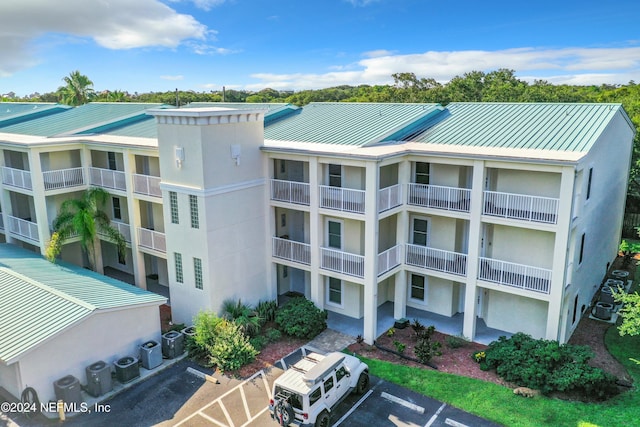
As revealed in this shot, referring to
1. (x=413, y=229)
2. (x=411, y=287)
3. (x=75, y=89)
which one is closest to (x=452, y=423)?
(x=411, y=287)

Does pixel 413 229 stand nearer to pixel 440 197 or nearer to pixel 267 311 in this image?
pixel 440 197

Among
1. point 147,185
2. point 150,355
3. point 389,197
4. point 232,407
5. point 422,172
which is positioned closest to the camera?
point 232,407

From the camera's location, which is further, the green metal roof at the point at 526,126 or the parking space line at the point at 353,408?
the green metal roof at the point at 526,126

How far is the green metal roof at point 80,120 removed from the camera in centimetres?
2772

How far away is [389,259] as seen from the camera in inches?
811

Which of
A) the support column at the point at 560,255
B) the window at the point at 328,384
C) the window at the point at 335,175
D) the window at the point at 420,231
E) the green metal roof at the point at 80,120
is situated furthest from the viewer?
the green metal roof at the point at 80,120

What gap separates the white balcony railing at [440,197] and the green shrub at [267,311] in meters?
7.94

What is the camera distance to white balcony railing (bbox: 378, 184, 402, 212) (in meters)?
19.6

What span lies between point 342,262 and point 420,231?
13.8 ft

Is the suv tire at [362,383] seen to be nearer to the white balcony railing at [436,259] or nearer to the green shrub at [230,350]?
the green shrub at [230,350]

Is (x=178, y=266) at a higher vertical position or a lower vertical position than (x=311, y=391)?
higher

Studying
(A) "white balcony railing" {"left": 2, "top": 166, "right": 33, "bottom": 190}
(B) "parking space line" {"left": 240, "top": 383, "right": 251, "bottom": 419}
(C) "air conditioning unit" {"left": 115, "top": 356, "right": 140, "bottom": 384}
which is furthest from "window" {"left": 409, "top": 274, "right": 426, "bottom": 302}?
(A) "white balcony railing" {"left": 2, "top": 166, "right": 33, "bottom": 190}

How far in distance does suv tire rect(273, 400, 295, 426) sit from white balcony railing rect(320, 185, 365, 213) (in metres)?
8.42

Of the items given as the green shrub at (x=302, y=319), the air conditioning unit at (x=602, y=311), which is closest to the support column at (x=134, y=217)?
the green shrub at (x=302, y=319)
